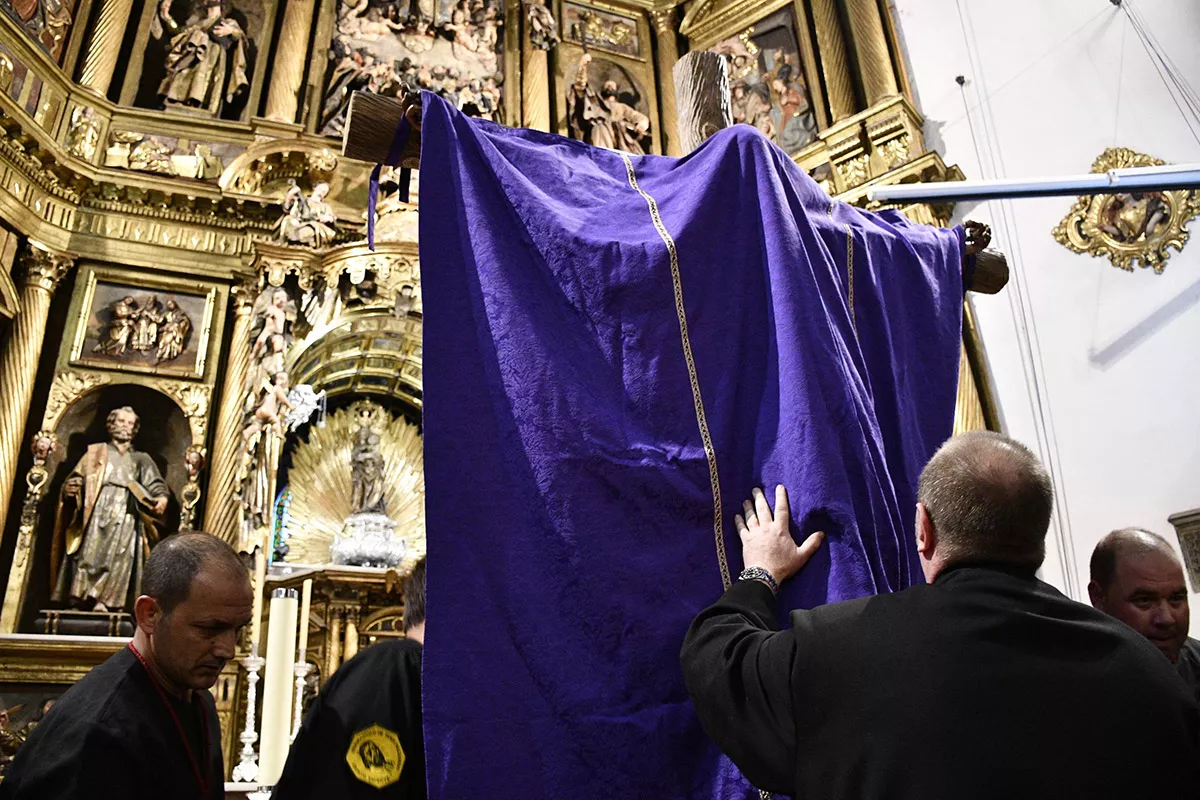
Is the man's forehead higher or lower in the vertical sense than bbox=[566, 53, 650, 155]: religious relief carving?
lower

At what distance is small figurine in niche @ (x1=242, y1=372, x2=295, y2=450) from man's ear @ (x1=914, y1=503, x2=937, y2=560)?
6.31 metres

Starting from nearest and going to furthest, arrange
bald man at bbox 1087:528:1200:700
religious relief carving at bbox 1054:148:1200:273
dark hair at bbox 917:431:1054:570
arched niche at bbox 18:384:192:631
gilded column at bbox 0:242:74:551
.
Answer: dark hair at bbox 917:431:1054:570 < bald man at bbox 1087:528:1200:700 < arched niche at bbox 18:384:192:631 < gilded column at bbox 0:242:74:551 < religious relief carving at bbox 1054:148:1200:273

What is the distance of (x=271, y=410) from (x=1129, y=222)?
658cm

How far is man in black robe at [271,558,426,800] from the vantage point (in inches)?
80.0

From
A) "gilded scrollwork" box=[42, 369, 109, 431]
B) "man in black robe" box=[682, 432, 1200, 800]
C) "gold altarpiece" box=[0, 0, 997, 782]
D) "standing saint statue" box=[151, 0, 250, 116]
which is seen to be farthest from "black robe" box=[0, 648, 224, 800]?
"standing saint statue" box=[151, 0, 250, 116]

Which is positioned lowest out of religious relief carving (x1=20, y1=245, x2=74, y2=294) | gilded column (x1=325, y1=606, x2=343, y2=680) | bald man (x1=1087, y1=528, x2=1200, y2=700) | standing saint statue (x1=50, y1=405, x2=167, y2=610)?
bald man (x1=1087, y1=528, x2=1200, y2=700)

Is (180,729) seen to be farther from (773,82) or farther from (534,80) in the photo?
(773,82)

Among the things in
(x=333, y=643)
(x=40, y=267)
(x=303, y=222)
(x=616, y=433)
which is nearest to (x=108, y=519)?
(x=333, y=643)

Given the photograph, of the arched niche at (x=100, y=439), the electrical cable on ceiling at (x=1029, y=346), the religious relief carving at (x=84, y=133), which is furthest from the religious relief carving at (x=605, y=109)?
the arched niche at (x=100, y=439)

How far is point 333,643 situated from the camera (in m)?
7.50

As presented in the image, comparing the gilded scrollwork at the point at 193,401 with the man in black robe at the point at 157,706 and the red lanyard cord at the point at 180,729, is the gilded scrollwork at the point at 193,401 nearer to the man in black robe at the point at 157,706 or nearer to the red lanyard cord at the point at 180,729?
the man in black robe at the point at 157,706

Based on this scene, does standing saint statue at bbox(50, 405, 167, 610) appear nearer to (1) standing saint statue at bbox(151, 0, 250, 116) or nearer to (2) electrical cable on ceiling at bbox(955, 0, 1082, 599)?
(1) standing saint statue at bbox(151, 0, 250, 116)

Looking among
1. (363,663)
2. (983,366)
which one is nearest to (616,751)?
(363,663)

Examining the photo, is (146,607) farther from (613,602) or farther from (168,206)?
(168,206)
